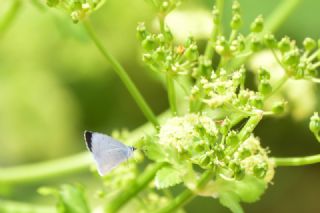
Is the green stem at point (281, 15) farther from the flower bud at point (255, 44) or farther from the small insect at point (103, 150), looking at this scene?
the small insect at point (103, 150)

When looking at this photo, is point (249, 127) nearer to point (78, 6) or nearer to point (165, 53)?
point (165, 53)

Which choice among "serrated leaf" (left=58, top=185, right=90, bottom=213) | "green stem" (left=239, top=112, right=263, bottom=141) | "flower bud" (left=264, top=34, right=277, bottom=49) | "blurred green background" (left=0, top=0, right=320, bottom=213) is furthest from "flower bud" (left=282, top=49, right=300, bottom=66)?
"blurred green background" (left=0, top=0, right=320, bottom=213)

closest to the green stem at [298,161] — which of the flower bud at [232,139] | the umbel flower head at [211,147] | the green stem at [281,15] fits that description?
the umbel flower head at [211,147]

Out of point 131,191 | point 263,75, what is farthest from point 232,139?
point 131,191

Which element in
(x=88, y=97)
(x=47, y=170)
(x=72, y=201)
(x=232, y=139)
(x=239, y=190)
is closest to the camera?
(x=232, y=139)

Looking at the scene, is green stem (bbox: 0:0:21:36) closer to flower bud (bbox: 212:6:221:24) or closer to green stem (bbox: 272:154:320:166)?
flower bud (bbox: 212:6:221:24)

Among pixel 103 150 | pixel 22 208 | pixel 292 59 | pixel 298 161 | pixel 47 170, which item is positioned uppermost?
pixel 47 170

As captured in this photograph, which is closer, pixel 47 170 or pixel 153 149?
pixel 153 149

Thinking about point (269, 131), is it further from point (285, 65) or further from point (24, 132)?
point (285, 65)
